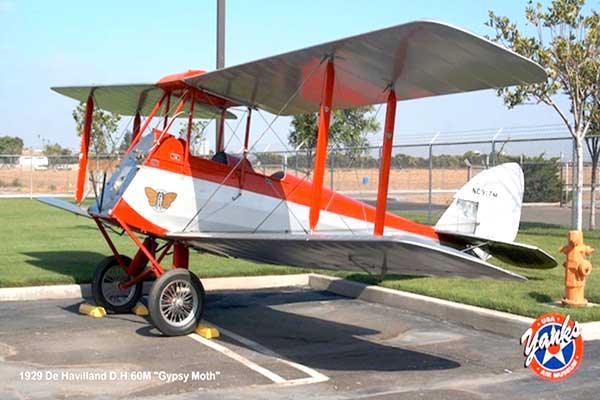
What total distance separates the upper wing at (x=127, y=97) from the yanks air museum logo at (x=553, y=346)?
16.5 ft

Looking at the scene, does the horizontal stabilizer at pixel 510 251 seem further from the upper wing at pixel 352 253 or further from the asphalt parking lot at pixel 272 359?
the upper wing at pixel 352 253

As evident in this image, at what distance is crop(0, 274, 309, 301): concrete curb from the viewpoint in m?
10.4

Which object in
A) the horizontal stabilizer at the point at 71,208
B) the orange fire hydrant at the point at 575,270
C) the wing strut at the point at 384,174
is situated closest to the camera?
the wing strut at the point at 384,174

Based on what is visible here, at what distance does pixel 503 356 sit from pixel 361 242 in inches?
84.6

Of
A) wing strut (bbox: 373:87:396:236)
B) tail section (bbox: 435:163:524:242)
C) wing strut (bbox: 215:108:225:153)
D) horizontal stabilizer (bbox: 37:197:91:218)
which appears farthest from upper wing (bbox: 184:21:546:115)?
horizontal stabilizer (bbox: 37:197:91:218)

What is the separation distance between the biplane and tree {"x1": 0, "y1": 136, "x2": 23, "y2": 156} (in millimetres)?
93989

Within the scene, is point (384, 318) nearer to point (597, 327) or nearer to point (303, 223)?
point (303, 223)

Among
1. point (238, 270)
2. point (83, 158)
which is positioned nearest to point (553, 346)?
point (238, 270)

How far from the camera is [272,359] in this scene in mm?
7414

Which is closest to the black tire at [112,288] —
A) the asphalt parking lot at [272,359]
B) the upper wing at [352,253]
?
the asphalt parking lot at [272,359]

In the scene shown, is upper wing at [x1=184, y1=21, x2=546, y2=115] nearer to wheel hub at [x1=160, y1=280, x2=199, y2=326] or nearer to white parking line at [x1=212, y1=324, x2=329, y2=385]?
wheel hub at [x1=160, y1=280, x2=199, y2=326]

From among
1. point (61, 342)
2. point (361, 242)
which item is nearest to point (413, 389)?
point (361, 242)

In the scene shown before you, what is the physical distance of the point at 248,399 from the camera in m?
5.99

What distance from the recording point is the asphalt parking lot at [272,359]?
20.5ft
